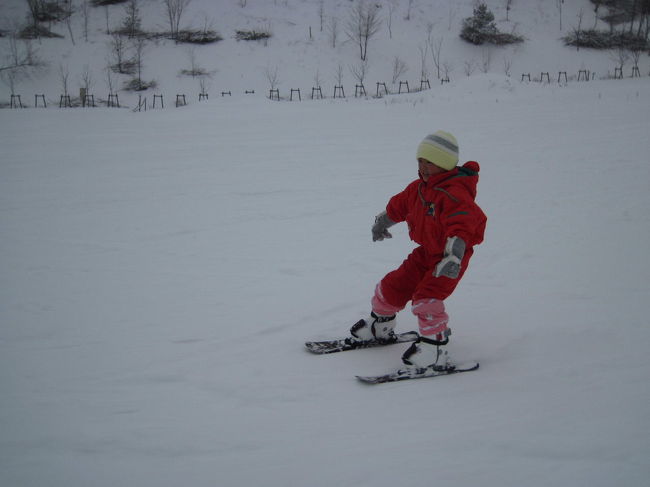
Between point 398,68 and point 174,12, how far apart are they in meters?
18.7

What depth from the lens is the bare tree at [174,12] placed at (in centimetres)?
3819

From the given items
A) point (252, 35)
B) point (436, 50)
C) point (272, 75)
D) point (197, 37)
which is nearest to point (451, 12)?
point (436, 50)

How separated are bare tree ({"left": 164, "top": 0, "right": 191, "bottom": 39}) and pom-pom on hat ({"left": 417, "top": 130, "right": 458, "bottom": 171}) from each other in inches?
1568

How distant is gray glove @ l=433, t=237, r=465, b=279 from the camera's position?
8.58 feet

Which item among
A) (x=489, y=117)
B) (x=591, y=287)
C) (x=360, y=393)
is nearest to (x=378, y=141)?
(x=489, y=117)

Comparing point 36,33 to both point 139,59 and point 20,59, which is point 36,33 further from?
point 139,59

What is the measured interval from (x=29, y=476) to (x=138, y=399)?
666 mm

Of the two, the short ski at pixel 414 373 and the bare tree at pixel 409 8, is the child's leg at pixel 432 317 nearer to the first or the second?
the short ski at pixel 414 373

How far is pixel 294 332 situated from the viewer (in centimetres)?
358

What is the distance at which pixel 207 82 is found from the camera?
112 ft

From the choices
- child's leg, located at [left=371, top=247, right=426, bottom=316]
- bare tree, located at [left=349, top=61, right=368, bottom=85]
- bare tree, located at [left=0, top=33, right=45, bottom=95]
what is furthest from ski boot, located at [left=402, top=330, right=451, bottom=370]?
bare tree, located at [left=0, top=33, right=45, bottom=95]

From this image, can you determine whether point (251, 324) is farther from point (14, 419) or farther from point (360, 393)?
point (14, 419)

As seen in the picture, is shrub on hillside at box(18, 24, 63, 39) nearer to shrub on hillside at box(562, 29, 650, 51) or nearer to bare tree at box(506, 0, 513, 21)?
bare tree at box(506, 0, 513, 21)

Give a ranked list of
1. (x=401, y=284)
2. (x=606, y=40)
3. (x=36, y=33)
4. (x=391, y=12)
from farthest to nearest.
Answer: (x=391, y=12), (x=606, y=40), (x=36, y=33), (x=401, y=284)
